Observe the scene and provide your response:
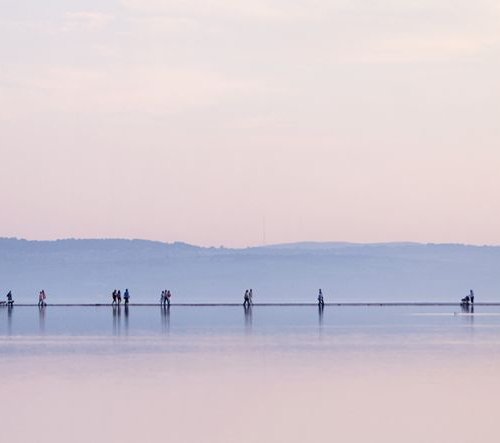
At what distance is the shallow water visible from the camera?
24.9 metres

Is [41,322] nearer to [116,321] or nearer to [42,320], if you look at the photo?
[42,320]

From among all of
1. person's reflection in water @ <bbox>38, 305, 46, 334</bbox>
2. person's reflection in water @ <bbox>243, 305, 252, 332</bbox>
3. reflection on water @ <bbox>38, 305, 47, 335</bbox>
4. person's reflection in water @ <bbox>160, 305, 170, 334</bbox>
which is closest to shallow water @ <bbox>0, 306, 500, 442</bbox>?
reflection on water @ <bbox>38, 305, 47, 335</bbox>

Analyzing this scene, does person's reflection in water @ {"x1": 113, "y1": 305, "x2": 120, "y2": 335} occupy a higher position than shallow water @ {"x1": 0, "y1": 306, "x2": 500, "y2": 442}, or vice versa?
person's reflection in water @ {"x1": 113, "y1": 305, "x2": 120, "y2": 335}

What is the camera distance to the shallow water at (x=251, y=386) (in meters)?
24.9

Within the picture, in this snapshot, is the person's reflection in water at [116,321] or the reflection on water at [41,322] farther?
the reflection on water at [41,322]

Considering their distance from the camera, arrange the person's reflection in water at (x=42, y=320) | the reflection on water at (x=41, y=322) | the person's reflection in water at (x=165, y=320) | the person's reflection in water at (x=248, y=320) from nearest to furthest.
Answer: the reflection on water at (x=41, y=322), the person's reflection in water at (x=248, y=320), the person's reflection in water at (x=165, y=320), the person's reflection in water at (x=42, y=320)

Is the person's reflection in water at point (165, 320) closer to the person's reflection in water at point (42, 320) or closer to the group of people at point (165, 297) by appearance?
the group of people at point (165, 297)

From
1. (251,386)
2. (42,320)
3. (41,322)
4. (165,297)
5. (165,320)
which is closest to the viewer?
(251,386)

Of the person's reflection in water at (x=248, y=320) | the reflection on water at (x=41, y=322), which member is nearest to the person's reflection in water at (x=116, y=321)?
the reflection on water at (x=41, y=322)

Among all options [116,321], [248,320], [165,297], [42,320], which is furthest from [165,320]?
[165,297]

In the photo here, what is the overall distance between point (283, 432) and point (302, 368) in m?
11.6

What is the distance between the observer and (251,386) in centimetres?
3164

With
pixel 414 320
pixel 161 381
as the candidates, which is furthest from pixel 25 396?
pixel 414 320

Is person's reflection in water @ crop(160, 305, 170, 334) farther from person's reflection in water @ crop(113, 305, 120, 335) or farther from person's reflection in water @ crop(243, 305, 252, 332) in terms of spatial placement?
person's reflection in water @ crop(243, 305, 252, 332)
